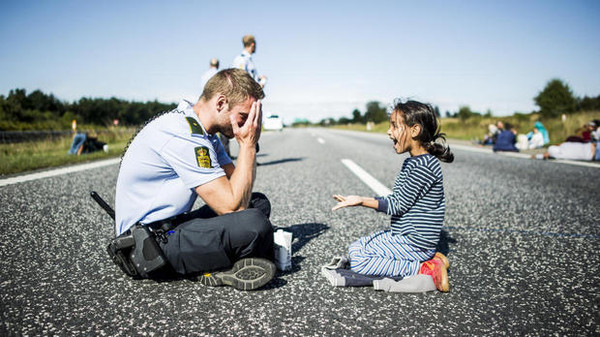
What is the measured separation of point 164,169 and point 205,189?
27 cm

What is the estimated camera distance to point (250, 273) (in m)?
1.96

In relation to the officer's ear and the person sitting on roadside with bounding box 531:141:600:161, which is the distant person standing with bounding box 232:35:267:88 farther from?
the person sitting on roadside with bounding box 531:141:600:161

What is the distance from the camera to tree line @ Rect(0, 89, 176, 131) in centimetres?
3878

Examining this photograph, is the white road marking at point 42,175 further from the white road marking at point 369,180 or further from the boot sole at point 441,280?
the boot sole at point 441,280

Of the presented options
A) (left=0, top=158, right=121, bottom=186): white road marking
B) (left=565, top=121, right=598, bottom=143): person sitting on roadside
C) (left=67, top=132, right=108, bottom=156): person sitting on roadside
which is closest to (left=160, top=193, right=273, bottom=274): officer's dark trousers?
(left=0, top=158, right=121, bottom=186): white road marking

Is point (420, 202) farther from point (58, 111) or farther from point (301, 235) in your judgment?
point (58, 111)

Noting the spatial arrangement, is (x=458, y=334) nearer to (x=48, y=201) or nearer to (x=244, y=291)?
(x=244, y=291)

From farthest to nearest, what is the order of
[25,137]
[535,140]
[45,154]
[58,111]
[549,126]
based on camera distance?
[58,111]
[549,126]
[25,137]
[535,140]
[45,154]

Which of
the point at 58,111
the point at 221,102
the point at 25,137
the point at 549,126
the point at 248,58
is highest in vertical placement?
the point at 58,111

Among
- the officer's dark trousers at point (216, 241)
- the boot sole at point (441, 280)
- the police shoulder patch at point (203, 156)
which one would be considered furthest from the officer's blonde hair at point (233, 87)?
the boot sole at point (441, 280)

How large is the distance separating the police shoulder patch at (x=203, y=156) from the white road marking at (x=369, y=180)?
320 centimetres

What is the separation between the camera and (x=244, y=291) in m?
2.01

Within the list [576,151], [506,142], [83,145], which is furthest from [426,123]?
[506,142]

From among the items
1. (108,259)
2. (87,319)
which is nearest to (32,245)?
(108,259)
